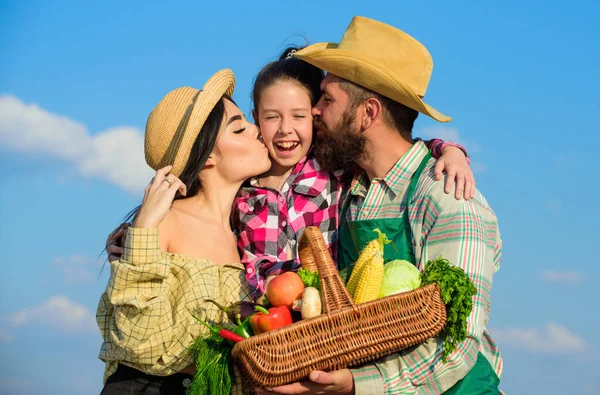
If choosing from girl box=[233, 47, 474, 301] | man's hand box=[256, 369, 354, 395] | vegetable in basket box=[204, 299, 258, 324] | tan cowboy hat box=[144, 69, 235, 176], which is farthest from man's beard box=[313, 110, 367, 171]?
man's hand box=[256, 369, 354, 395]

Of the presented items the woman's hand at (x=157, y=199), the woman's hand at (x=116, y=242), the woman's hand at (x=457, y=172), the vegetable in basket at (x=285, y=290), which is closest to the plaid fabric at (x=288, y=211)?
the woman's hand at (x=457, y=172)

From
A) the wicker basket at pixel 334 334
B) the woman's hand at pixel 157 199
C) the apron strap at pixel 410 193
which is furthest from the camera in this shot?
the apron strap at pixel 410 193

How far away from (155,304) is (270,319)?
0.91m

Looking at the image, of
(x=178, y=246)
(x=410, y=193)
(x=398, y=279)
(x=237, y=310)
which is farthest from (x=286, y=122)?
(x=398, y=279)

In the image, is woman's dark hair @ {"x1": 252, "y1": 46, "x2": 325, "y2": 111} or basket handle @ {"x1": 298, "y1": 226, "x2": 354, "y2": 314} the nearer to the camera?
basket handle @ {"x1": 298, "y1": 226, "x2": 354, "y2": 314}

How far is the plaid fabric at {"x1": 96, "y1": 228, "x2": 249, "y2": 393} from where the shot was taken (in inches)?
182

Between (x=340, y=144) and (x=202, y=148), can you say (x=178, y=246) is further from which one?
(x=340, y=144)

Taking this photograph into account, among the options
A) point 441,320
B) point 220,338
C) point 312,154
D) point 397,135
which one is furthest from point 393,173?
point 220,338

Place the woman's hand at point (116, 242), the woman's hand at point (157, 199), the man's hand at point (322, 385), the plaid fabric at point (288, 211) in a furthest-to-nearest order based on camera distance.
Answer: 1. the plaid fabric at point (288, 211)
2. the woman's hand at point (116, 242)
3. the woman's hand at point (157, 199)
4. the man's hand at point (322, 385)

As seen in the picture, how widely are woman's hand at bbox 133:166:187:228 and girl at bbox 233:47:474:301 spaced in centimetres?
80

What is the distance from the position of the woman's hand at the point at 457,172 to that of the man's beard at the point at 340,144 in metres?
0.68

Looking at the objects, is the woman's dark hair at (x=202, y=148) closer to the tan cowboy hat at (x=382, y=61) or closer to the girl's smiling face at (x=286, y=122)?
the girl's smiling face at (x=286, y=122)

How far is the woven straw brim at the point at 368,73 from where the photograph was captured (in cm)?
546

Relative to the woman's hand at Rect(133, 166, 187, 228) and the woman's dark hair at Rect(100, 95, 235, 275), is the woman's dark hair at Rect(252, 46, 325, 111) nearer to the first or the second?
the woman's dark hair at Rect(100, 95, 235, 275)
